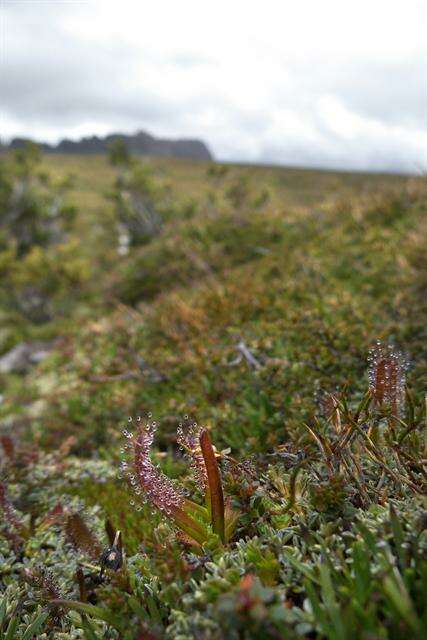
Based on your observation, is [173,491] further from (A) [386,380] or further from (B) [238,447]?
(B) [238,447]

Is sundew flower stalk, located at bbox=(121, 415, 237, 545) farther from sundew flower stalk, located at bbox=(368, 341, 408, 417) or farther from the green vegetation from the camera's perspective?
sundew flower stalk, located at bbox=(368, 341, 408, 417)

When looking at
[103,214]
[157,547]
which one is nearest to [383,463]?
[157,547]

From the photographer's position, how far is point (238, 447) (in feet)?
12.3

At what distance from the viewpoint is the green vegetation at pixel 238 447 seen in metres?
1.68

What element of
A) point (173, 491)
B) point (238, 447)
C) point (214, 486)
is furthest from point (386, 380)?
point (238, 447)

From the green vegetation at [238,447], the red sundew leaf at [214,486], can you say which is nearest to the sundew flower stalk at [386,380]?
the green vegetation at [238,447]

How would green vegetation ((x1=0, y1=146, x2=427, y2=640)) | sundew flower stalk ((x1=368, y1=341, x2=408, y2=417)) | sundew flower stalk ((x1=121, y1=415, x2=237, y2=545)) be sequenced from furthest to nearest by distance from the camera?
sundew flower stalk ((x1=368, y1=341, x2=408, y2=417)) → sundew flower stalk ((x1=121, y1=415, x2=237, y2=545)) → green vegetation ((x1=0, y1=146, x2=427, y2=640))

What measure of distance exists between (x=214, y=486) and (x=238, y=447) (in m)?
1.65

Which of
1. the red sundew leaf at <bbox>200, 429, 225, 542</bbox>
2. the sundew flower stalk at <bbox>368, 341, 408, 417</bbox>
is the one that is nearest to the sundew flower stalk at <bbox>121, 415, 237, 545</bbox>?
the red sundew leaf at <bbox>200, 429, 225, 542</bbox>

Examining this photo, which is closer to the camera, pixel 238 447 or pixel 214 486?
pixel 214 486

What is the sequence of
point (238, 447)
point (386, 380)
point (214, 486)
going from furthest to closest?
point (238, 447) < point (386, 380) < point (214, 486)

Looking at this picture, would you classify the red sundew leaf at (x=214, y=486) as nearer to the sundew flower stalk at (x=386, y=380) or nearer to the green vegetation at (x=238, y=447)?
the green vegetation at (x=238, y=447)

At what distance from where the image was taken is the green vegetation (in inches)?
66.2

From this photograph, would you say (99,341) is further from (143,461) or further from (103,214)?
(103,214)
